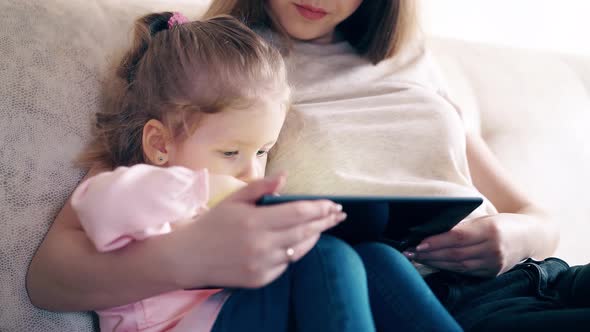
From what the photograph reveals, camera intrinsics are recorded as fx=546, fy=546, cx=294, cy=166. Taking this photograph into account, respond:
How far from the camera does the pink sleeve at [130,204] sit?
1.88 ft

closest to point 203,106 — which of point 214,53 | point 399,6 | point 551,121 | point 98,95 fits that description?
point 214,53

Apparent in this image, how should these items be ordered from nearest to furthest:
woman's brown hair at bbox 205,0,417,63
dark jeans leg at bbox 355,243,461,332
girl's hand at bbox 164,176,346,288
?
girl's hand at bbox 164,176,346,288, dark jeans leg at bbox 355,243,461,332, woman's brown hair at bbox 205,0,417,63

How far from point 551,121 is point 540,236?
0.60m

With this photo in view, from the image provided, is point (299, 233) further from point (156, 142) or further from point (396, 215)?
point (156, 142)

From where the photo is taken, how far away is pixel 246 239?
20.3 inches

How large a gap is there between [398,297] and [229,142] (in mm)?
316

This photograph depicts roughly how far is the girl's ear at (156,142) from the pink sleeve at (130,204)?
19 cm

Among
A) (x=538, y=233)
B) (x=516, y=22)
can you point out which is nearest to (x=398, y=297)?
(x=538, y=233)

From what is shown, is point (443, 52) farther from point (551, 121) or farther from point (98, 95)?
point (98, 95)

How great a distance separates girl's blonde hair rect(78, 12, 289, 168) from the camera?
31.1 inches

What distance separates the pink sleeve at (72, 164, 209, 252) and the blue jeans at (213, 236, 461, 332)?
0.44ft

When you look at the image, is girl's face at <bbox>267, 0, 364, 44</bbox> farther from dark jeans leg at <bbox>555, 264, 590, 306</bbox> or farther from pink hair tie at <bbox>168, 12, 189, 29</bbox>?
→ dark jeans leg at <bbox>555, 264, 590, 306</bbox>

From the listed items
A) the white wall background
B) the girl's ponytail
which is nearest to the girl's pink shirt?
the girl's ponytail

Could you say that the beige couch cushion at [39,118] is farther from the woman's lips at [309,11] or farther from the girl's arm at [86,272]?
the woman's lips at [309,11]
